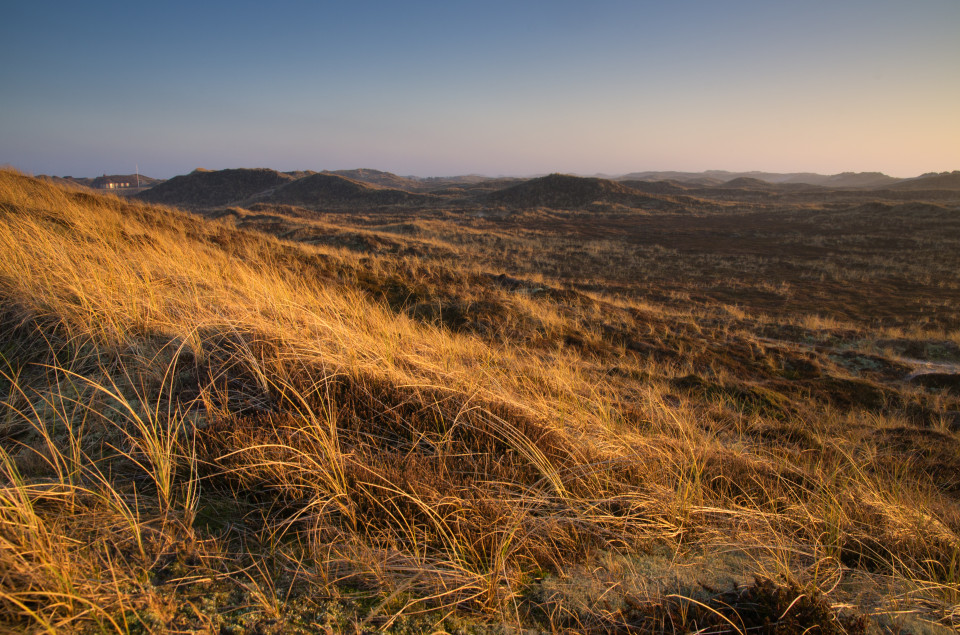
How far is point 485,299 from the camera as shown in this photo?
28.8 ft

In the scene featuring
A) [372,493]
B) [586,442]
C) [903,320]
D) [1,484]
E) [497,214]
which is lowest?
[903,320]

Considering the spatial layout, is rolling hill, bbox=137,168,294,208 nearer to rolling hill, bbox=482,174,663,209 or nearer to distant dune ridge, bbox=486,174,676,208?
rolling hill, bbox=482,174,663,209

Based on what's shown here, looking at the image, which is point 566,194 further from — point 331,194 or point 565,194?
point 331,194

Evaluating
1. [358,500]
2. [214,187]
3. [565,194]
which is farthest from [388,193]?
[358,500]

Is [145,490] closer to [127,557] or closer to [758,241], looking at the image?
[127,557]

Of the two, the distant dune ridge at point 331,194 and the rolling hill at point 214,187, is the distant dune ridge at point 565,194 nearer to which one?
the distant dune ridge at point 331,194

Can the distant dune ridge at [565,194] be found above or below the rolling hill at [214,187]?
below

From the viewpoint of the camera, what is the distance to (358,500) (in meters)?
1.58

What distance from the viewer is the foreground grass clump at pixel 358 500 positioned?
1192mm

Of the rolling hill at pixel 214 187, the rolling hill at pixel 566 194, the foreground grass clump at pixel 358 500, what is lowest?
the foreground grass clump at pixel 358 500

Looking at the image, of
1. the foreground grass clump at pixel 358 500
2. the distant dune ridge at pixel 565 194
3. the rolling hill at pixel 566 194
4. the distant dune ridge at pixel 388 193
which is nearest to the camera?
the foreground grass clump at pixel 358 500

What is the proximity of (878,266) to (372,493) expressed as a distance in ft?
92.2

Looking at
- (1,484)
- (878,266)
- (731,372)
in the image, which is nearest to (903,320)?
(731,372)

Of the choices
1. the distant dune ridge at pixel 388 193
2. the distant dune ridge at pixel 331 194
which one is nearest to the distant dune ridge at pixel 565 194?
the distant dune ridge at pixel 388 193
